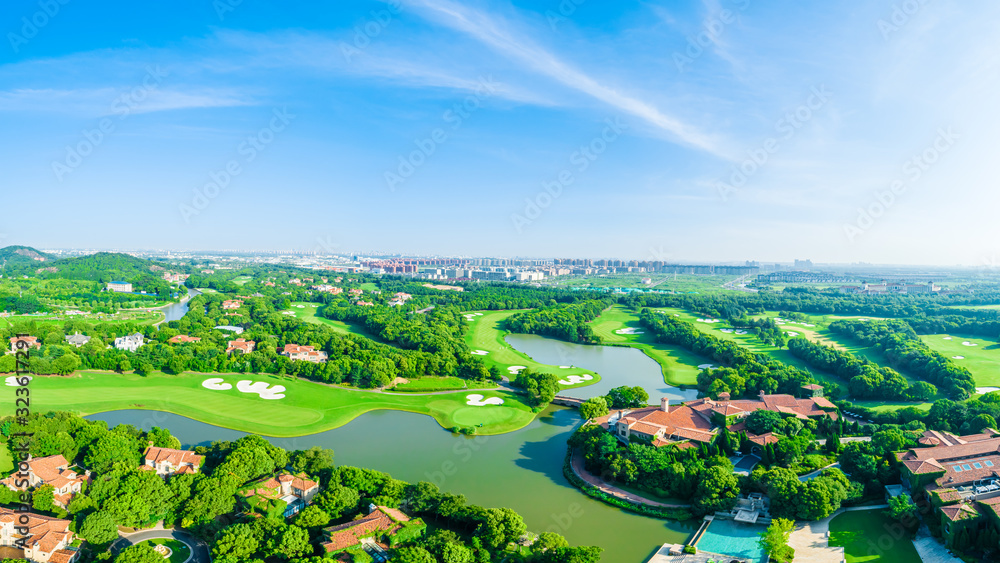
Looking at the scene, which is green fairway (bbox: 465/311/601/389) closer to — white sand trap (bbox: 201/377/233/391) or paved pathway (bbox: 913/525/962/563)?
white sand trap (bbox: 201/377/233/391)

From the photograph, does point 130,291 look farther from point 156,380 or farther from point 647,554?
point 647,554

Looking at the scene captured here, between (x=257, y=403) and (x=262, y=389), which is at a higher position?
(x=262, y=389)

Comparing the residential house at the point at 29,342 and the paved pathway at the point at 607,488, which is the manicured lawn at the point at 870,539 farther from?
the residential house at the point at 29,342

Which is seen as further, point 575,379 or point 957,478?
point 575,379

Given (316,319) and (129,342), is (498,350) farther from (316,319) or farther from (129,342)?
(129,342)

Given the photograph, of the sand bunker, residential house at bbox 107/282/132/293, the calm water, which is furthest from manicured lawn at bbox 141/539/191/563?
residential house at bbox 107/282/132/293

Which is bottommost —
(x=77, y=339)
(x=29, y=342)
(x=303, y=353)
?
(x=303, y=353)

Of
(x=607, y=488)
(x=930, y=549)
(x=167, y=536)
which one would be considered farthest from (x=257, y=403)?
(x=930, y=549)

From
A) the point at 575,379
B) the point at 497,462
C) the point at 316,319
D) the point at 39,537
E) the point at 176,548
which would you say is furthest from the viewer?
the point at 316,319
